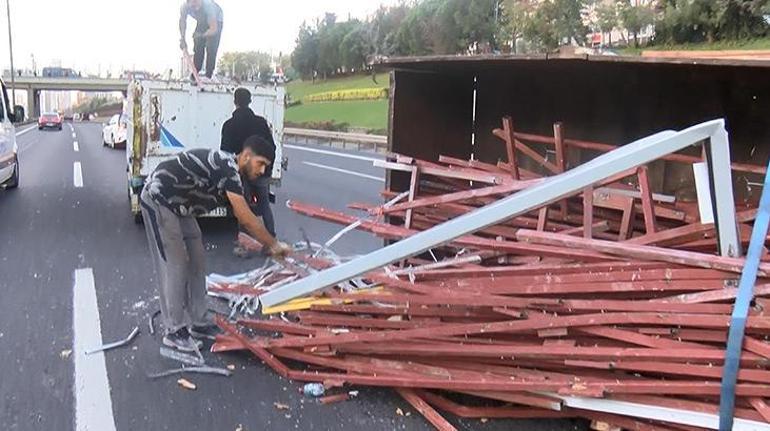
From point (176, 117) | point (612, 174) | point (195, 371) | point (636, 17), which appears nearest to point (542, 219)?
point (612, 174)

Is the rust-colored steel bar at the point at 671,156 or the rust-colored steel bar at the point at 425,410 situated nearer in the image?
the rust-colored steel bar at the point at 425,410

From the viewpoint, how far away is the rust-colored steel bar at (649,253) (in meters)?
3.49

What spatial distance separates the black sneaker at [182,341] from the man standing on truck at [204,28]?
6.27 metres

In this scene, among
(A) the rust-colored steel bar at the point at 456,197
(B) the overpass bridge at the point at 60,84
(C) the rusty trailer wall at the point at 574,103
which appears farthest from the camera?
(B) the overpass bridge at the point at 60,84

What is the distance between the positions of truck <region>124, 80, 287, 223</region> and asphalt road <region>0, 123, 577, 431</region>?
98cm

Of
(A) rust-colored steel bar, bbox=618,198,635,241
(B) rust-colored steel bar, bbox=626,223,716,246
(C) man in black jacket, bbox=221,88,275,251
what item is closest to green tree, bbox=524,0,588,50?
(C) man in black jacket, bbox=221,88,275,251

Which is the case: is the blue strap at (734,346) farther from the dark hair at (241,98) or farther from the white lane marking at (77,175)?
the white lane marking at (77,175)

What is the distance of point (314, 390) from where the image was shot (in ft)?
14.1

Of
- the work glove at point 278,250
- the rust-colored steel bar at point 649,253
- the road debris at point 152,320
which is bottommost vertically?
the road debris at point 152,320

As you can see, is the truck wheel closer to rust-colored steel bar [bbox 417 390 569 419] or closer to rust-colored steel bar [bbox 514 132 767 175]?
rust-colored steel bar [bbox 514 132 767 175]

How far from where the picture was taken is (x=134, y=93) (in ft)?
28.9

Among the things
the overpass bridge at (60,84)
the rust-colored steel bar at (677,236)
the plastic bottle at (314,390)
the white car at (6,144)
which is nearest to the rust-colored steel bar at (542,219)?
the rust-colored steel bar at (677,236)

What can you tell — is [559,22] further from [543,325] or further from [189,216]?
[543,325]

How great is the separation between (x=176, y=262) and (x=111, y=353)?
753 millimetres
